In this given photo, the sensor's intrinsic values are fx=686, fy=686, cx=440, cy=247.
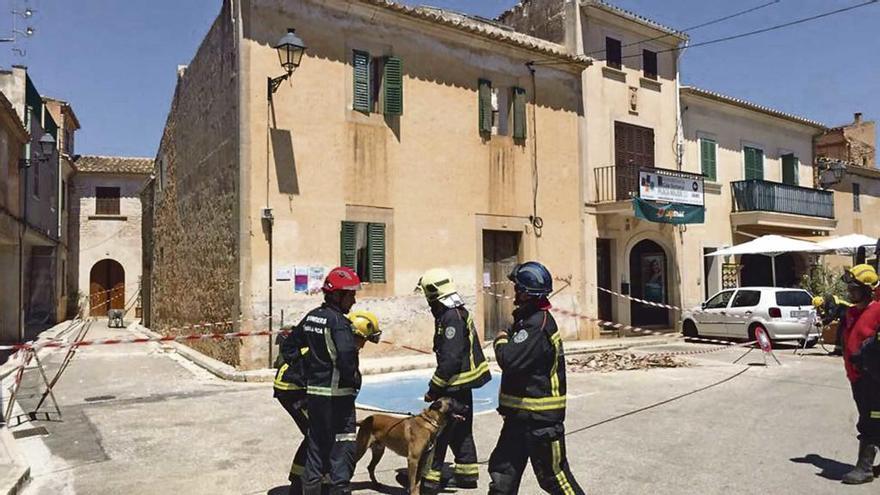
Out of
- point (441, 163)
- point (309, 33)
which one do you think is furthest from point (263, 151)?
point (441, 163)

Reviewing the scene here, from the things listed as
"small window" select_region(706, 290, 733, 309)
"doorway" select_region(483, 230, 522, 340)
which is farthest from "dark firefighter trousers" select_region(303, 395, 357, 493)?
"small window" select_region(706, 290, 733, 309)

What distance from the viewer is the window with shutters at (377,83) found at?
14.0m

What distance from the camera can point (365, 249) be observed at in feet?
45.9

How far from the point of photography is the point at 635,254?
20.5 meters

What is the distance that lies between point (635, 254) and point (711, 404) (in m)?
12.0

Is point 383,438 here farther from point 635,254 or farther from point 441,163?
point 635,254

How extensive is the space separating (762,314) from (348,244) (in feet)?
32.1

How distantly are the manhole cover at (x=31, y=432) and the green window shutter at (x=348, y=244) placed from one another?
651cm

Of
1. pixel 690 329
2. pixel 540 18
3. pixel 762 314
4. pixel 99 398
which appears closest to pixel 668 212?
pixel 690 329

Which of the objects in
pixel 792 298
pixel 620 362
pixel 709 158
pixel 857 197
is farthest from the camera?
pixel 857 197

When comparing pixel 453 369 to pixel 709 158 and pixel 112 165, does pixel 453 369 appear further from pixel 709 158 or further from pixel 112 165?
pixel 112 165

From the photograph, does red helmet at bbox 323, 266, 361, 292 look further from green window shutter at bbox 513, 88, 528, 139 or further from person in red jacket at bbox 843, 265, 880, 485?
green window shutter at bbox 513, 88, 528, 139

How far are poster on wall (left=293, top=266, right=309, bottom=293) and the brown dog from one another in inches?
317

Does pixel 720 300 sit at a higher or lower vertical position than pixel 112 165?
lower
